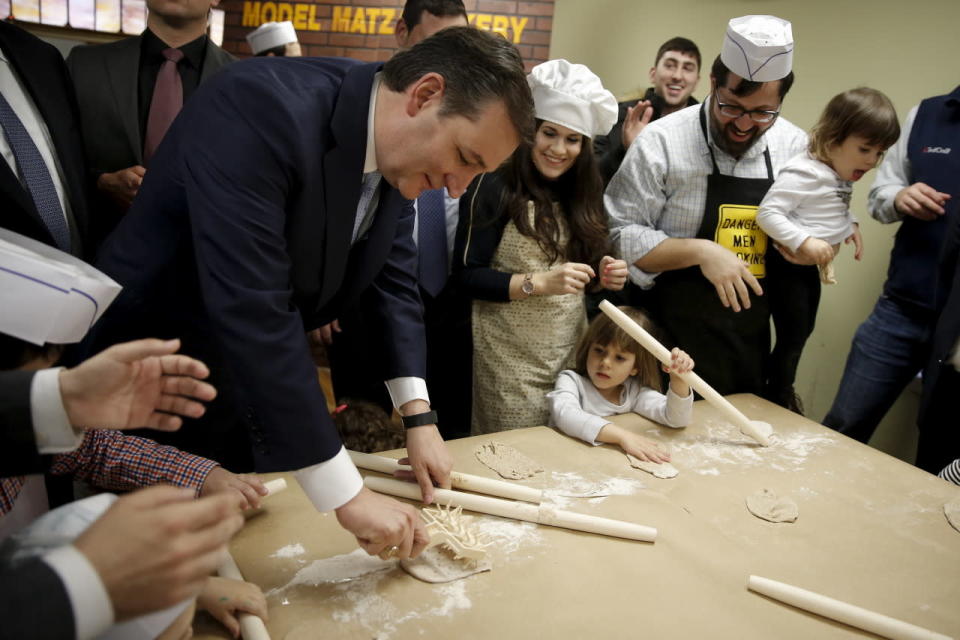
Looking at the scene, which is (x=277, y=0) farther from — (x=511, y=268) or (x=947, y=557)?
(x=947, y=557)

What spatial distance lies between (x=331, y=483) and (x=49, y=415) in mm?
506

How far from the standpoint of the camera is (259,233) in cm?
115

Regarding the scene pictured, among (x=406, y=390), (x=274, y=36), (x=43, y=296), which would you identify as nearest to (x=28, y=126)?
(x=43, y=296)

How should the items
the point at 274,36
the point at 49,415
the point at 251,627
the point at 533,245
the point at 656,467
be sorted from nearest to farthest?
the point at 49,415 < the point at 251,627 < the point at 656,467 < the point at 533,245 < the point at 274,36

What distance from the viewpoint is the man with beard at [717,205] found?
2.13 meters

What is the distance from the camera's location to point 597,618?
1162 millimetres

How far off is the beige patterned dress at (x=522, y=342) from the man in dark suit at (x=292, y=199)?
0.87 m

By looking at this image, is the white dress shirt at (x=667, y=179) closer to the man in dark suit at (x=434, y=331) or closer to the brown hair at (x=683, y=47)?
the man in dark suit at (x=434, y=331)

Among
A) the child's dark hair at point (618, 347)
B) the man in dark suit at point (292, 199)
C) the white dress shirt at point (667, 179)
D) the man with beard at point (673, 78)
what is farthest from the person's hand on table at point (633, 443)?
the man with beard at point (673, 78)

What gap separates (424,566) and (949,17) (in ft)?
11.6

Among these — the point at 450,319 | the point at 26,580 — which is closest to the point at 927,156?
the point at 450,319

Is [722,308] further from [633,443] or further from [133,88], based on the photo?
[133,88]

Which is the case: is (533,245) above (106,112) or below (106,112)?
below

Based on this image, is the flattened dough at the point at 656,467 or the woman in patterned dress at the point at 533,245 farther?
the woman in patterned dress at the point at 533,245
